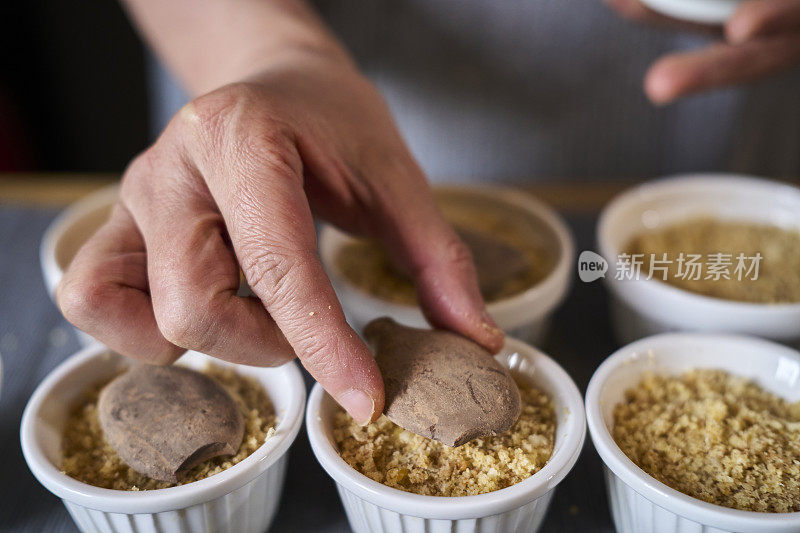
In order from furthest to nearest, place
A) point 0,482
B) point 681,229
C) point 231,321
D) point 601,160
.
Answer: point 601,160, point 681,229, point 0,482, point 231,321

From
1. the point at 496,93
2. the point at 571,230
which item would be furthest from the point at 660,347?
the point at 496,93

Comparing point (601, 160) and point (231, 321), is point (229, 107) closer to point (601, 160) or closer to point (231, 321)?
point (231, 321)

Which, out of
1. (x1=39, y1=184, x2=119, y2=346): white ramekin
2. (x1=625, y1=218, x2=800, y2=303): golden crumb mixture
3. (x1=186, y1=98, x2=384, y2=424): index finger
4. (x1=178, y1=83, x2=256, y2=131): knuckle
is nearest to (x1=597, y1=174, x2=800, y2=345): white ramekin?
(x1=625, y1=218, x2=800, y2=303): golden crumb mixture

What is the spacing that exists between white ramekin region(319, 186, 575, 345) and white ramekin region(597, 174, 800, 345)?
0.19ft

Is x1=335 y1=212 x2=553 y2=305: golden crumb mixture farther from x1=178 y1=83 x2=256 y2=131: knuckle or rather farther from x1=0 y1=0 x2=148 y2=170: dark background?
x1=0 y1=0 x2=148 y2=170: dark background

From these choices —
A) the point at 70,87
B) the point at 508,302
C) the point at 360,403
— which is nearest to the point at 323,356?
the point at 360,403

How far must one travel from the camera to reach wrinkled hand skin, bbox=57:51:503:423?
1.82 feet

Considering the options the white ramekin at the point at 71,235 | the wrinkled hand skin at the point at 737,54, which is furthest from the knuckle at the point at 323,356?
the wrinkled hand skin at the point at 737,54

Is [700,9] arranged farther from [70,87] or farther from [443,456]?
[70,87]

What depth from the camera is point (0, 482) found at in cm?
67

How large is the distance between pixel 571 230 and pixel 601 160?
0.78 feet

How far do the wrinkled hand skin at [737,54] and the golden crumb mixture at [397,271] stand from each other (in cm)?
26

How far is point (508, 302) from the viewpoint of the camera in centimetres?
77

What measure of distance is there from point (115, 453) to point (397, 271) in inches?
14.8
